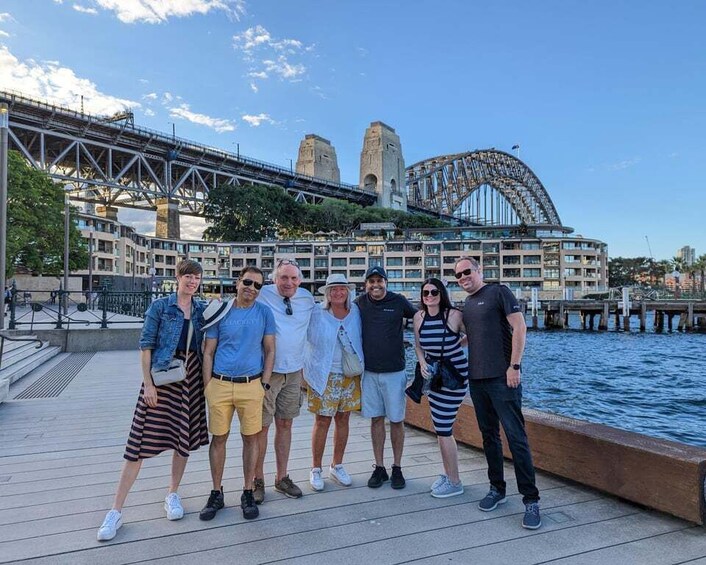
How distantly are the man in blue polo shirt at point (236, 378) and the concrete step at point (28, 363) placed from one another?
192 inches

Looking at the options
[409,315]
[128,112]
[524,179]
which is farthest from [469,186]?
[409,315]

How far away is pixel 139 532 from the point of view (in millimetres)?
3297

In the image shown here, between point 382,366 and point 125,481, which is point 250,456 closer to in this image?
point 125,481

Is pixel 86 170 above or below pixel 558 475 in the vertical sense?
above

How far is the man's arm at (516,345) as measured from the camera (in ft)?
11.8

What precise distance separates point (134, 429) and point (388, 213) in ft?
333

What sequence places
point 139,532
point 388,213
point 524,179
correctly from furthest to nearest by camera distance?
1. point 524,179
2. point 388,213
3. point 139,532

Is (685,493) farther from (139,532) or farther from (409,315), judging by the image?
(139,532)

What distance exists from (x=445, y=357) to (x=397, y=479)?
1.05 meters

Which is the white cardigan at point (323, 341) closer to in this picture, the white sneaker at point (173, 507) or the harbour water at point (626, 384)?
the white sneaker at point (173, 507)

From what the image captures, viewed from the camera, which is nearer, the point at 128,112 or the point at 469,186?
the point at 128,112

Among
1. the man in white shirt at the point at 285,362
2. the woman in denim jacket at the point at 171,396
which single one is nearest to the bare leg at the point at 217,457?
the woman in denim jacket at the point at 171,396

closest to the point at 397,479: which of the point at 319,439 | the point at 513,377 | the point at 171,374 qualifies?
the point at 319,439

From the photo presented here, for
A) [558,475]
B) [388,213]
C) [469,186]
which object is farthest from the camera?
[469,186]
